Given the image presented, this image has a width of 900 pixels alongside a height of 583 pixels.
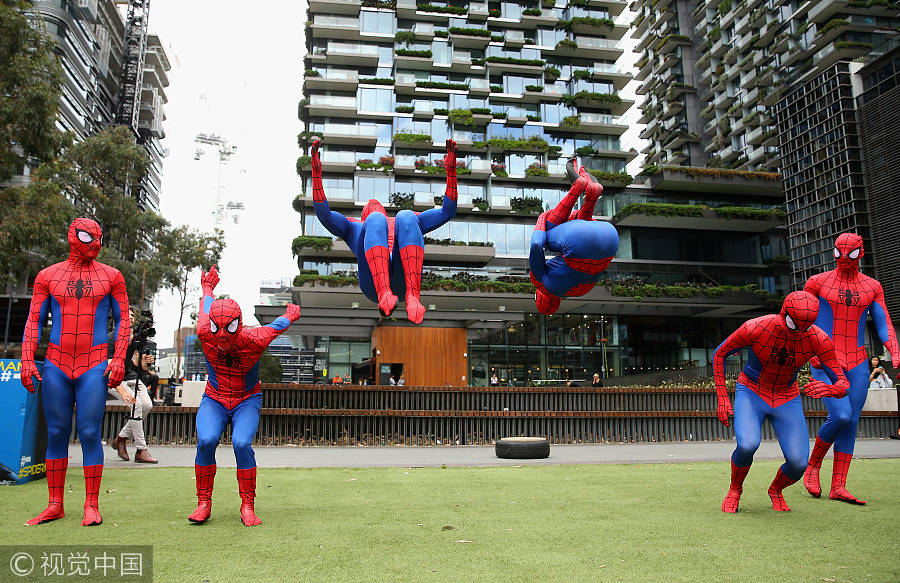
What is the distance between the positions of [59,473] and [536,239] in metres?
5.84

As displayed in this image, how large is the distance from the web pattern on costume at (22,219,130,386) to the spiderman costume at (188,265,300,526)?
1.03m

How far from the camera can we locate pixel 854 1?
4519cm

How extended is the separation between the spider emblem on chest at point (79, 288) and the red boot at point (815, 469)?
9.43 m

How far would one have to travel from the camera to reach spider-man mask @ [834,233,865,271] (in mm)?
8078

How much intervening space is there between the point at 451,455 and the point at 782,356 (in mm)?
8503

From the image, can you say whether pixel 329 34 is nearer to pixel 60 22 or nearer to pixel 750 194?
pixel 60 22

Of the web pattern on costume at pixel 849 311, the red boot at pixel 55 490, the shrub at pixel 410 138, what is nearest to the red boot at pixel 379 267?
the red boot at pixel 55 490

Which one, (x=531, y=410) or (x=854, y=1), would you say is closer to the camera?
(x=531, y=410)

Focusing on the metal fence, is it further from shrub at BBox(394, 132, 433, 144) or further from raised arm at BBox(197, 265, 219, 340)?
shrub at BBox(394, 132, 433, 144)

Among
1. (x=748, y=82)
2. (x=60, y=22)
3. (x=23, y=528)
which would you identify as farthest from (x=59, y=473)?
(x=748, y=82)

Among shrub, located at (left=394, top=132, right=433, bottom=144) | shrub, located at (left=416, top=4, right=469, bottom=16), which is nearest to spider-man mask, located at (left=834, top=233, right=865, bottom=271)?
shrub, located at (left=394, top=132, right=433, bottom=144)

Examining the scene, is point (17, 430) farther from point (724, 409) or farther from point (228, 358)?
point (724, 409)

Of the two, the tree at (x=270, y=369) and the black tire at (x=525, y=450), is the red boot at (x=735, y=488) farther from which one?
the tree at (x=270, y=369)

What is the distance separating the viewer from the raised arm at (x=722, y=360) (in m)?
7.29
